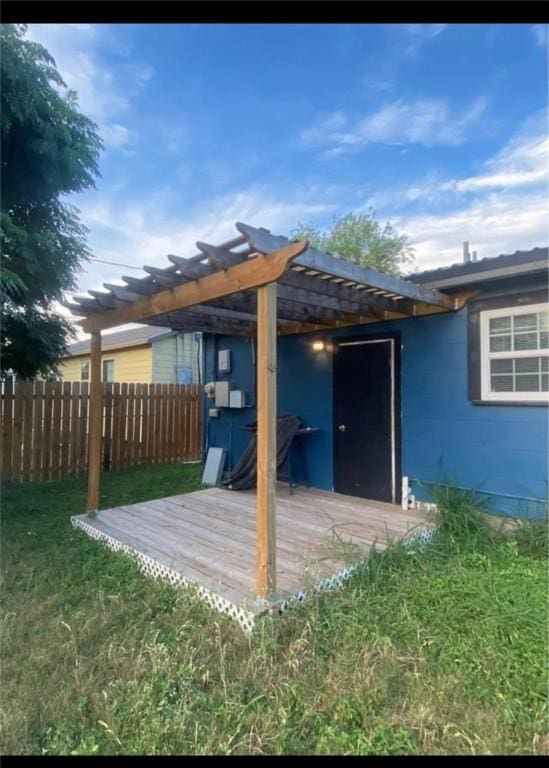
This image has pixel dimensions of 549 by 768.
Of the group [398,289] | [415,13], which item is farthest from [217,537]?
[415,13]

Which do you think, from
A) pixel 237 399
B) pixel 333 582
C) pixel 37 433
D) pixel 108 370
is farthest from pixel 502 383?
pixel 108 370

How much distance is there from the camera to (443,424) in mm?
4402

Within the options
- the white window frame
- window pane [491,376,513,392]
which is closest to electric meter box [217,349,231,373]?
the white window frame

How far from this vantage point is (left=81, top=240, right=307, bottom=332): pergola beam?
246 centimetres

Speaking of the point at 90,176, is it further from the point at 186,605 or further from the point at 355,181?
the point at 186,605

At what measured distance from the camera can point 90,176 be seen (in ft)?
17.7

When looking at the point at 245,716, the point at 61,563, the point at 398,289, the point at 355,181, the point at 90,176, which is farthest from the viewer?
the point at 355,181

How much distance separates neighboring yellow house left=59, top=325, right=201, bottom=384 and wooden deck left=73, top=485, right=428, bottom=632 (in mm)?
7264

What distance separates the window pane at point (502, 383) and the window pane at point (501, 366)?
0.07 m

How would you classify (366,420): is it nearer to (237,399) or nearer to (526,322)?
(526,322)

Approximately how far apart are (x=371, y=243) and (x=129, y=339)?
36.0 ft

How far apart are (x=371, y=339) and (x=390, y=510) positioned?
6.81 ft

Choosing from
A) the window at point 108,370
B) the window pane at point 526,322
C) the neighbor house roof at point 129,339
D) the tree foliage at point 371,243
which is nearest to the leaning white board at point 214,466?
the window pane at point 526,322

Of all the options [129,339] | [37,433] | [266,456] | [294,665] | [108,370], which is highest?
[129,339]
